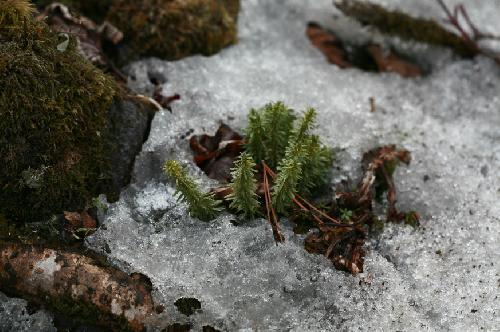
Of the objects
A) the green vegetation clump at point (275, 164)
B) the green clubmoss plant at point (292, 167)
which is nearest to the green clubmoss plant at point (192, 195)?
the green vegetation clump at point (275, 164)

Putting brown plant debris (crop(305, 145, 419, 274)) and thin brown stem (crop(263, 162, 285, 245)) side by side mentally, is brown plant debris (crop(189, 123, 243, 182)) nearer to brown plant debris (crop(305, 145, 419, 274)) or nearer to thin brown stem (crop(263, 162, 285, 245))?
thin brown stem (crop(263, 162, 285, 245))

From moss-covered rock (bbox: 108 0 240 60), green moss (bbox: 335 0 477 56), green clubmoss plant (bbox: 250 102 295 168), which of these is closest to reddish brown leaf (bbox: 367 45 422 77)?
green moss (bbox: 335 0 477 56)

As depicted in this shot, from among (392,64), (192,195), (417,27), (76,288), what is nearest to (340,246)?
(192,195)

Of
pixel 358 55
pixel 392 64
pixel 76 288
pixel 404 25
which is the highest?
pixel 404 25

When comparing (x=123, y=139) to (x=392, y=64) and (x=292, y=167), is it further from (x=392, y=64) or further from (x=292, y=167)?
(x=392, y=64)

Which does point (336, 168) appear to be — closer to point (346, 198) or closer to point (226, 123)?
point (346, 198)

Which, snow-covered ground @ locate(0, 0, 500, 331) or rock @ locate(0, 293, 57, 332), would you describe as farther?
snow-covered ground @ locate(0, 0, 500, 331)
